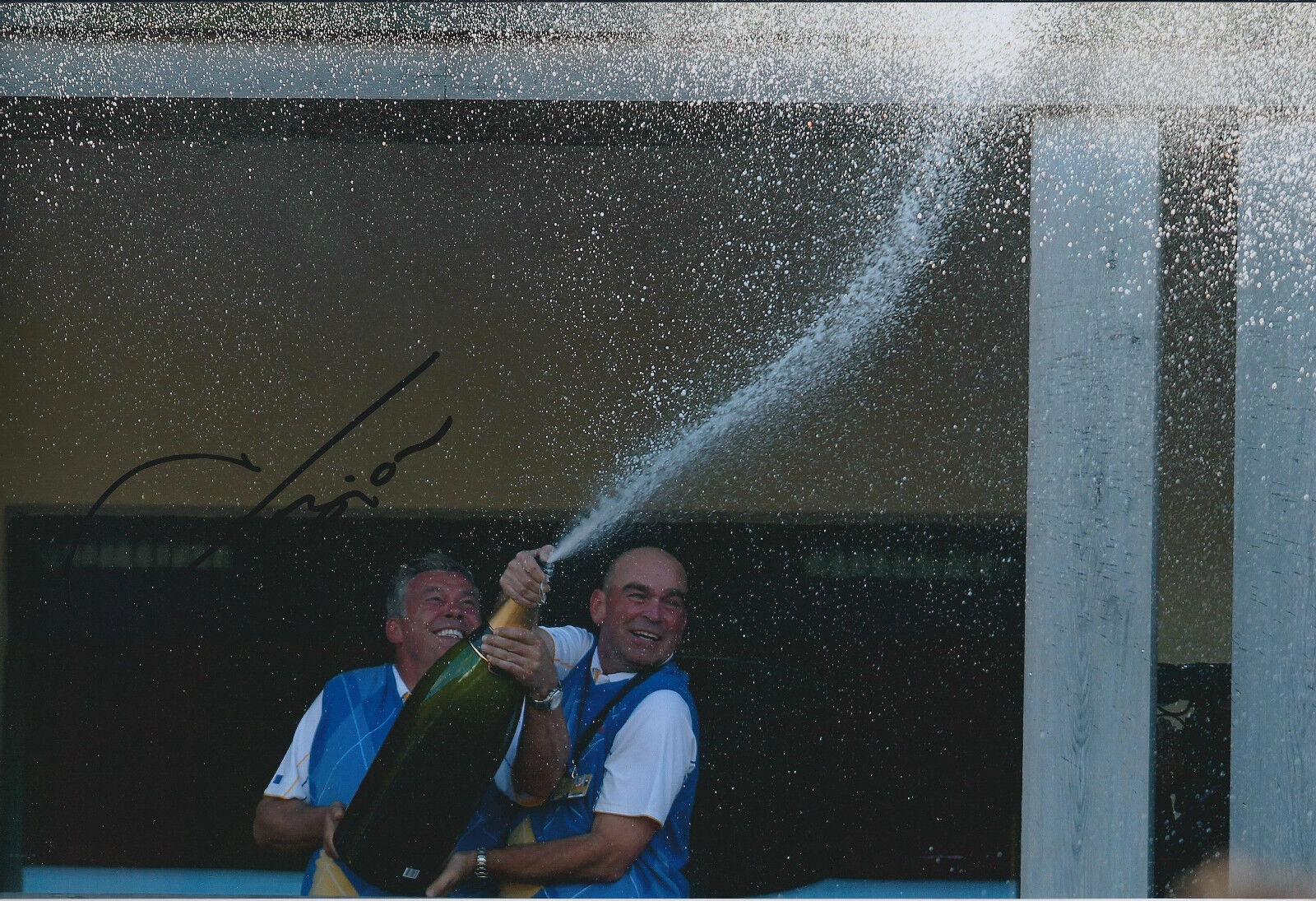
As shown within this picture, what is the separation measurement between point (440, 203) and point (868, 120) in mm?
721

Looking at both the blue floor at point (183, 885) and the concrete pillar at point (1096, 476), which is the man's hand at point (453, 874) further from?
the concrete pillar at point (1096, 476)

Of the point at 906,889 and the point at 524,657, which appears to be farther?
the point at 906,889

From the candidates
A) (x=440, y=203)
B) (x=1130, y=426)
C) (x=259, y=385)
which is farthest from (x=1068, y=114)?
(x=259, y=385)

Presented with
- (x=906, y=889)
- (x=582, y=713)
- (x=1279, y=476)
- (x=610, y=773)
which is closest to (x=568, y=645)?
(x=582, y=713)

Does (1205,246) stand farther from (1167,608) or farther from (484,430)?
(484,430)

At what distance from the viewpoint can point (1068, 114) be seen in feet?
6.30

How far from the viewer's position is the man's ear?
1967 mm

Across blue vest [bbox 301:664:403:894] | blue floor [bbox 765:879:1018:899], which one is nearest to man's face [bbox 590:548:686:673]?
blue vest [bbox 301:664:403:894]

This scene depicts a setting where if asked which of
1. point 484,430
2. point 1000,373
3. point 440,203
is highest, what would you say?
point 440,203

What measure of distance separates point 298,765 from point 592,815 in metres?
0.50

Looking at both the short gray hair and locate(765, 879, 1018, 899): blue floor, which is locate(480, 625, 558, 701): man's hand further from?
locate(765, 879, 1018, 899): blue floor

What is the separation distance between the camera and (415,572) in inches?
78.3
